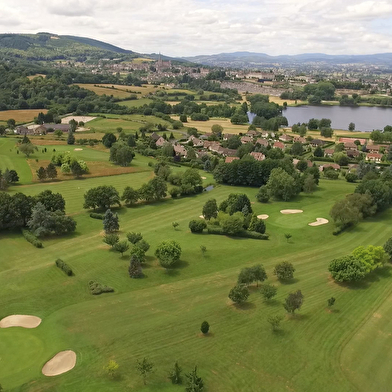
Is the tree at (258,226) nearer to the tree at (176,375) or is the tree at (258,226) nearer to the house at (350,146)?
the tree at (176,375)

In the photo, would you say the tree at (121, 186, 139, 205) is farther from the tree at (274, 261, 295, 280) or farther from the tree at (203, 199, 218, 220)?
the tree at (274, 261, 295, 280)

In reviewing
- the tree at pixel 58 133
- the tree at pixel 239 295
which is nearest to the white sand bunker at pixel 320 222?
the tree at pixel 239 295

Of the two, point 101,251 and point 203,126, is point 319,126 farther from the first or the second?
point 101,251

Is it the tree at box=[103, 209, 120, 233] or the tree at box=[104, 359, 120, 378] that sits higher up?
the tree at box=[103, 209, 120, 233]

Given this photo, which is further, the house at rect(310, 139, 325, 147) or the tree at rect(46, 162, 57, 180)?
the house at rect(310, 139, 325, 147)

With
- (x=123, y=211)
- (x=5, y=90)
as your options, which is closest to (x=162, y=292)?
(x=123, y=211)

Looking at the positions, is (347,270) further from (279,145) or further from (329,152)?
(279,145)

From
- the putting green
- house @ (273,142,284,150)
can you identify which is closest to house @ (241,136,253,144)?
house @ (273,142,284,150)

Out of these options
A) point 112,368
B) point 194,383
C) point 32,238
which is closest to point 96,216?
point 32,238
